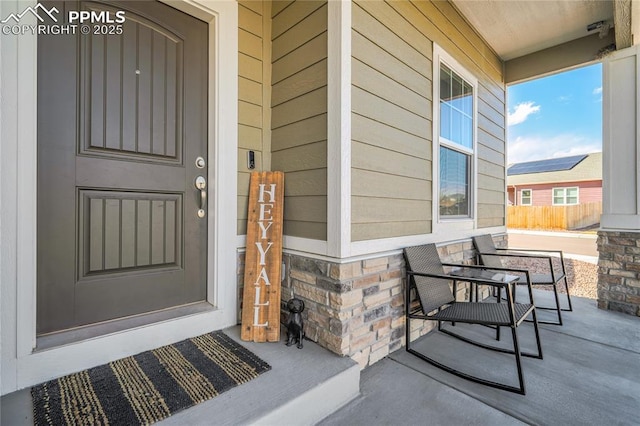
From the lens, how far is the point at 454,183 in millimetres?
2986

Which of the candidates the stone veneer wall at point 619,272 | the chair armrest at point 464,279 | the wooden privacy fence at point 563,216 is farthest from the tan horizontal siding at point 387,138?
the wooden privacy fence at point 563,216

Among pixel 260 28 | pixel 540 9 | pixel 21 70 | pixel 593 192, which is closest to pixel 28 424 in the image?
pixel 21 70

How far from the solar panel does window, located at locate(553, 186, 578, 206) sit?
132 cm

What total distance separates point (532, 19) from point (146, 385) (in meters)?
4.64

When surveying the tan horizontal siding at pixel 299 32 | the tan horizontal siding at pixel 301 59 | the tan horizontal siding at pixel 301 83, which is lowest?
the tan horizontal siding at pixel 301 83

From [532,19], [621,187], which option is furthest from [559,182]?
[532,19]

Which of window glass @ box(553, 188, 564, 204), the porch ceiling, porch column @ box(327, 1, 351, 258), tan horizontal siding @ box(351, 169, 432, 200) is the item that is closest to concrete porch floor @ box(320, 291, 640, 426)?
porch column @ box(327, 1, 351, 258)

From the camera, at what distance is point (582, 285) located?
13.5ft

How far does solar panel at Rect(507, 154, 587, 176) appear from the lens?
1476 cm

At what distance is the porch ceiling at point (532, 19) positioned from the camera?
2.88m

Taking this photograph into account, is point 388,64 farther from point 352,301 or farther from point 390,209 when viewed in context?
point 352,301

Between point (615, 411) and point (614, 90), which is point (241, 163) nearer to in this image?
point (615, 411)

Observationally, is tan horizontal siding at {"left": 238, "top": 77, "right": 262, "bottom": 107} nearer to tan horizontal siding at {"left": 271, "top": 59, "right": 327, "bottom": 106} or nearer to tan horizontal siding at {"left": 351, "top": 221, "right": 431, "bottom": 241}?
tan horizontal siding at {"left": 271, "top": 59, "right": 327, "bottom": 106}

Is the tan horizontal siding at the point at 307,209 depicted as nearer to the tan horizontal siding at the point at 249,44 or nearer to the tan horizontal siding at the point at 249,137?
the tan horizontal siding at the point at 249,137
